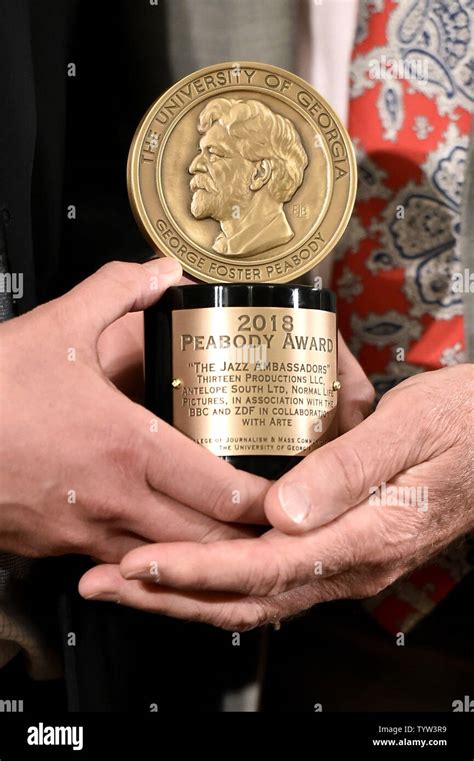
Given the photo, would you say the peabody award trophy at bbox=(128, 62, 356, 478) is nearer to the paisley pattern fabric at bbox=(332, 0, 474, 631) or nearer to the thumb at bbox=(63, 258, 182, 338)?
the thumb at bbox=(63, 258, 182, 338)

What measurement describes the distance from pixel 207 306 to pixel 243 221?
13cm

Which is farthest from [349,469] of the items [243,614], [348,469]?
[243,614]

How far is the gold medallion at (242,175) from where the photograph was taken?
714mm

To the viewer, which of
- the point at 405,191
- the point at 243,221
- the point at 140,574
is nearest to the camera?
the point at 140,574

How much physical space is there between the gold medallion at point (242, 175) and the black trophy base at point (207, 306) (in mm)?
64

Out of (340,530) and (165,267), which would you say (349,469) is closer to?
(340,530)

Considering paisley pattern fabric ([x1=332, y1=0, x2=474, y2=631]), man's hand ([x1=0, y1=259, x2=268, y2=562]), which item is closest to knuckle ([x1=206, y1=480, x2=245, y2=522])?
man's hand ([x1=0, y1=259, x2=268, y2=562])

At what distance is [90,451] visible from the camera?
610 millimetres

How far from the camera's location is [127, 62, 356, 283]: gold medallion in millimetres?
714

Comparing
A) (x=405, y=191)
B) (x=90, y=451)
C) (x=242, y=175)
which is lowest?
(x=90, y=451)

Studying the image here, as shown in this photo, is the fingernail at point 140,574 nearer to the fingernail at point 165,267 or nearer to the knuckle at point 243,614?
the knuckle at point 243,614

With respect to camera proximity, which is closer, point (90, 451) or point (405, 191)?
point (90, 451)

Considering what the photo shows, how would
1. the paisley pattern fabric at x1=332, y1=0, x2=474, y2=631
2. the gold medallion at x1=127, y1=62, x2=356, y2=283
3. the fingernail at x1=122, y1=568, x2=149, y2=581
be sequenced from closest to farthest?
the fingernail at x1=122, y1=568, x2=149, y2=581 < the gold medallion at x1=127, y1=62, x2=356, y2=283 < the paisley pattern fabric at x1=332, y1=0, x2=474, y2=631

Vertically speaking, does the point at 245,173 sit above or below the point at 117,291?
above
